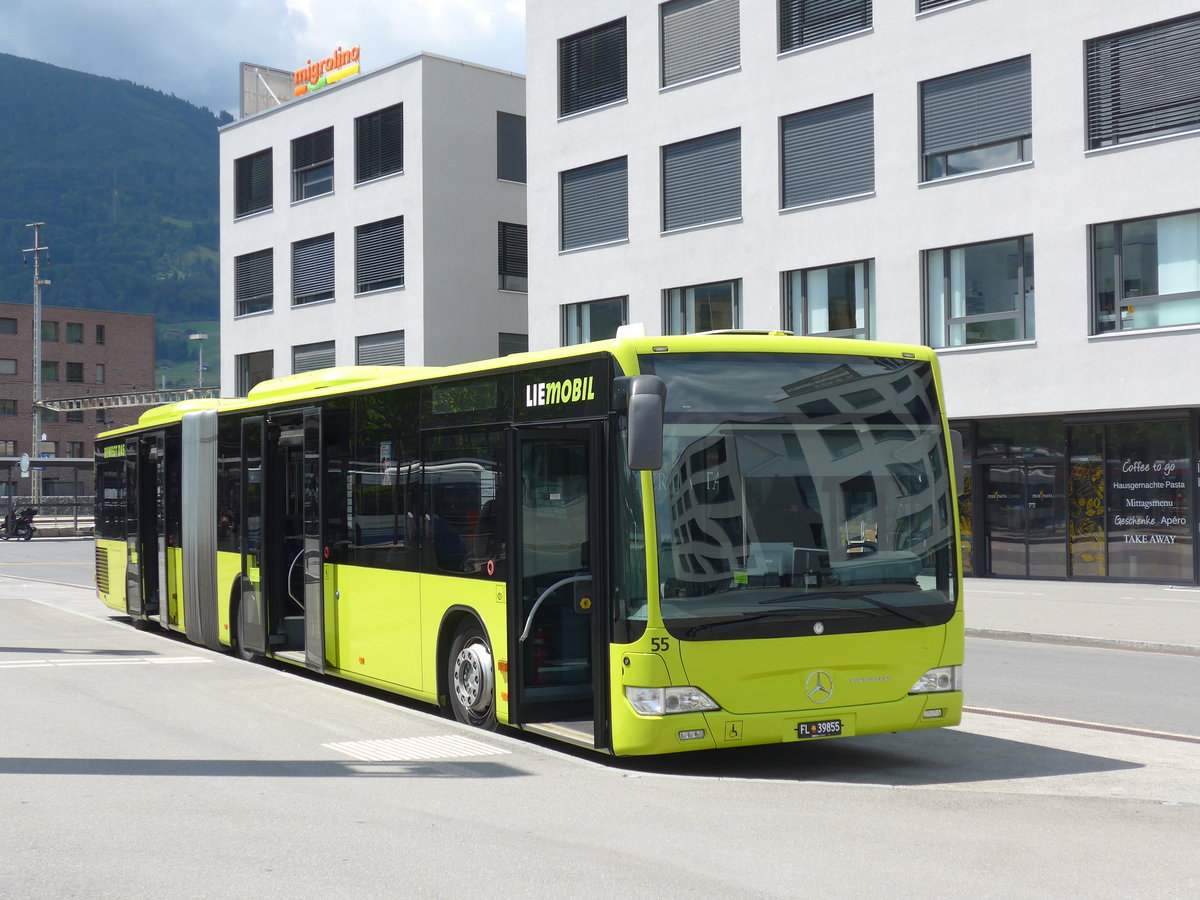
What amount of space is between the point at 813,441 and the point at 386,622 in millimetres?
4364

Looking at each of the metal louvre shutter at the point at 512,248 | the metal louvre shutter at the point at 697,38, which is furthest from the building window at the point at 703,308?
the metal louvre shutter at the point at 512,248

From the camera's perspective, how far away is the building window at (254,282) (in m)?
46.7

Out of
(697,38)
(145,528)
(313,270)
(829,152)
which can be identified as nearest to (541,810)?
(145,528)

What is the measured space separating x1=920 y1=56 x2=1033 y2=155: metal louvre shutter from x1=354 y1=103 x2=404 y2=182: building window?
58.6 feet

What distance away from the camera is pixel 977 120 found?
2733 centimetres

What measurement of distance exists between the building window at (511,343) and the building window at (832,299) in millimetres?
13173

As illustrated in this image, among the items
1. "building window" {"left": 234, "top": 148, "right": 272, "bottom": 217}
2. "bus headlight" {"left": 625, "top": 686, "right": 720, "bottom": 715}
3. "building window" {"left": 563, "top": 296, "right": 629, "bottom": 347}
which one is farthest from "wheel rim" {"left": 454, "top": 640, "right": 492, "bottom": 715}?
"building window" {"left": 234, "top": 148, "right": 272, "bottom": 217}

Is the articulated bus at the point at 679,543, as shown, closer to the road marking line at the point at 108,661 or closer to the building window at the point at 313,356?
the road marking line at the point at 108,661

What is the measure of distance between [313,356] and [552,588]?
36666 mm

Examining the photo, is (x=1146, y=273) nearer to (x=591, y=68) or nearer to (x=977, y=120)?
(x=977, y=120)

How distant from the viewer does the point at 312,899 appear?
553cm

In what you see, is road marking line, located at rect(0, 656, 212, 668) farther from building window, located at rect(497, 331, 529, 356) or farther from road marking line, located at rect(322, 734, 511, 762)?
building window, located at rect(497, 331, 529, 356)

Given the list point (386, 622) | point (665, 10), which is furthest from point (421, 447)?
point (665, 10)

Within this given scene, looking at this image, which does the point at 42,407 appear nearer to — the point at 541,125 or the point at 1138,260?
the point at 541,125
